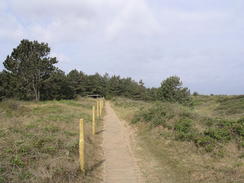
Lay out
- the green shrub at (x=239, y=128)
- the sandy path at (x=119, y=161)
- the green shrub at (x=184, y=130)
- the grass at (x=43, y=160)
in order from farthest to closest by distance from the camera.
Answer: the green shrub at (x=184, y=130)
the green shrub at (x=239, y=128)
the sandy path at (x=119, y=161)
the grass at (x=43, y=160)

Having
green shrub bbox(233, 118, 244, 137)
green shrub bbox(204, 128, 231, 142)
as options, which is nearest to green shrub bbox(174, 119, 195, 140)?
green shrub bbox(204, 128, 231, 142)

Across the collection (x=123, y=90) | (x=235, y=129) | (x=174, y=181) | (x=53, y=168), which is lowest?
(x=174, y=181)

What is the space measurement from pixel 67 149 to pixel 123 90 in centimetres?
5445

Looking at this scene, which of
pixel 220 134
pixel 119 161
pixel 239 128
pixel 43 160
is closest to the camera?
pixel 43 160

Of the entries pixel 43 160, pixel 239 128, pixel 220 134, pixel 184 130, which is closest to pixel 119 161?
pixel 43 160

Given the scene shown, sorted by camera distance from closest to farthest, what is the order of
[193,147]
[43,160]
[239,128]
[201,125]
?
[43,160]
[193,147]
[239,128]
[201,125]

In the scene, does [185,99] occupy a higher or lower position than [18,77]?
lower

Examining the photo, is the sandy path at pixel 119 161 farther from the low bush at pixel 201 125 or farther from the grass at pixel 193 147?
the low bush at pixel 201 125

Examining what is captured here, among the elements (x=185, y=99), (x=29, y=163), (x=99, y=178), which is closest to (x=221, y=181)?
(x=99, y=178)

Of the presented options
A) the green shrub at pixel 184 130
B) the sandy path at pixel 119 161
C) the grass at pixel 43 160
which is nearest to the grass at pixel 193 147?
the green shrub at pixel 184 130

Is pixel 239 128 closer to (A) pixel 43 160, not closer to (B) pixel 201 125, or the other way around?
(B) pixel 201 125

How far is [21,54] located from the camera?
3256cm

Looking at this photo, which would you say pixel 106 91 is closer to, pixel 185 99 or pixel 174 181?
pixel 185 99

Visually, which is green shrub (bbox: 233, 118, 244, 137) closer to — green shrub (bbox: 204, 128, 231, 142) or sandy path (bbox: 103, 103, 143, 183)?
green shrub (bbox: 204, 128, 231, 142)
